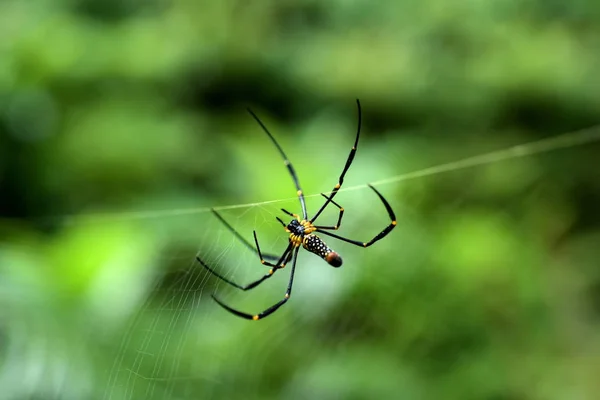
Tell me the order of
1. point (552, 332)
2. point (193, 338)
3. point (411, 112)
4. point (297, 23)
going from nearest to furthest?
point (193, 338)
point (552, 332)
point (411, 112)
point (297, 23)

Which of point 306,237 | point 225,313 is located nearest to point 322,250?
point 306,237

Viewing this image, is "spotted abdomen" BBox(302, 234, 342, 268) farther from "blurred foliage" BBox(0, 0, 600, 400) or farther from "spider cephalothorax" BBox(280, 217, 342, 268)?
"blurred foliage" BBox(0, 0, 600, 400)

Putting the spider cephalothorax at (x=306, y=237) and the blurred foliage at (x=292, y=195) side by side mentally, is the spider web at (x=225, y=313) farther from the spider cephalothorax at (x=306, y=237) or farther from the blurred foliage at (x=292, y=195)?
the spider cephalothorax at (x=306, y=237)

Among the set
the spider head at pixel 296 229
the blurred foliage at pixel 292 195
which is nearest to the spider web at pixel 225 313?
the blurred foliage at pixel 292 195

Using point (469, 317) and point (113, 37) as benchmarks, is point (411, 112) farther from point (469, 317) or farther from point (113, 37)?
point (113, 37)

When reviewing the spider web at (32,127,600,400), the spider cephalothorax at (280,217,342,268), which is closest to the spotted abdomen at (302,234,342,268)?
the spider cephalothorax at (280,217,342,268)

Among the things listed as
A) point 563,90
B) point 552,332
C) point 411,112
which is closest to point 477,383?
point 552,332
